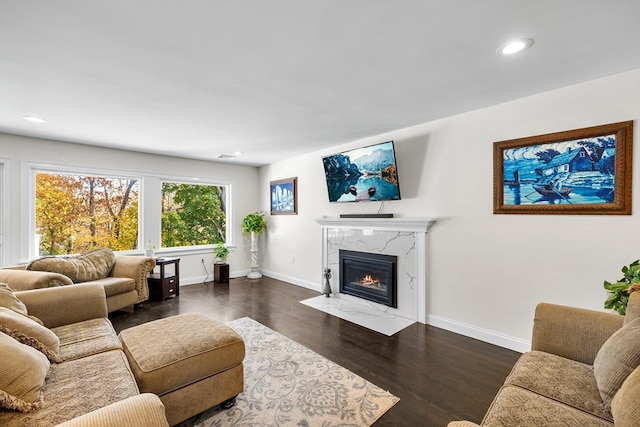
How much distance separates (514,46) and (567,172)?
4.23 feet

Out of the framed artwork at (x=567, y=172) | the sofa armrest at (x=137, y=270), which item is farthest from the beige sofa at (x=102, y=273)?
the framed artwork at (x=567, y=172)

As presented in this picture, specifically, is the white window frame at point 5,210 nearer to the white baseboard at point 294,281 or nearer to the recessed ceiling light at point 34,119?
the recessed ceiling light at point 34,119

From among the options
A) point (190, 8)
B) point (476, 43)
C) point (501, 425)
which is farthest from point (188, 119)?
point (501, 425)

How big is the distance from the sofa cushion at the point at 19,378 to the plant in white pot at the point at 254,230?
445 centimetres

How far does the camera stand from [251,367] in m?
2.44

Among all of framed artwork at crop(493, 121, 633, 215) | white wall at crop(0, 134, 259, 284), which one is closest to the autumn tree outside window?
white wall at crop(0, 134, 259, 284)

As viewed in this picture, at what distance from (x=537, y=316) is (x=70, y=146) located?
5.86 m

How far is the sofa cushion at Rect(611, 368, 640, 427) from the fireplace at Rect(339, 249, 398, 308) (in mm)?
2708

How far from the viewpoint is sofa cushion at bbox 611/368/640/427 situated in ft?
2.82

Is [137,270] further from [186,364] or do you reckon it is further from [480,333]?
[480,333]

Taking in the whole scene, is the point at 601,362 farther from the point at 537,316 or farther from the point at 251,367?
the point at 251,367

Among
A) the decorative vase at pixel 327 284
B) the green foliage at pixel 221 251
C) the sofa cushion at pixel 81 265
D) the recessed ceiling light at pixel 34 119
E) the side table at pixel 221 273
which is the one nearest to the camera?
the recessed ceiling light at pixel 34 119

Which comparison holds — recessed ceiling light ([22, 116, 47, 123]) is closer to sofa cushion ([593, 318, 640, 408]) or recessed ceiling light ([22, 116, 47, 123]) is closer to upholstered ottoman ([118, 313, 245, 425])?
upholstered ottoman ([118, 313, 245, 425])

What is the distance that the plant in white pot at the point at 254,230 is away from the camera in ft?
19.0
